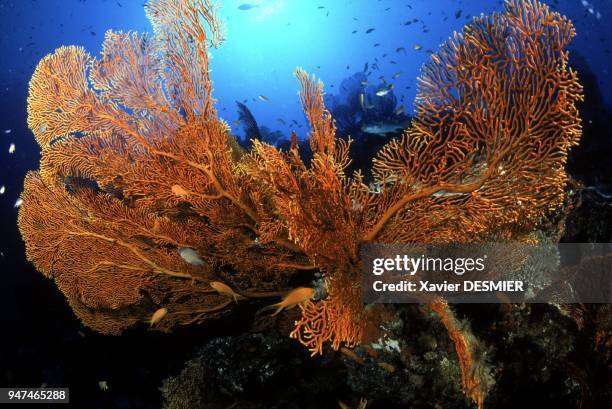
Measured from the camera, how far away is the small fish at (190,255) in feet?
11.9

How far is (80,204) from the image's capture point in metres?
4.20

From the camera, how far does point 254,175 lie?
3.07m

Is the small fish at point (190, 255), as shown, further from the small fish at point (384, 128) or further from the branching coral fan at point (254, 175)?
the small fish at point (384, 128)

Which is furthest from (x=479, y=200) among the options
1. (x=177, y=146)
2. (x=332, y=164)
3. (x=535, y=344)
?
(x=177, y=146)

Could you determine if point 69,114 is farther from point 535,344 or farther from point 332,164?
point 535,344

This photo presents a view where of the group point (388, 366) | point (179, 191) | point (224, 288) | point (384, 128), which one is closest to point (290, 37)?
point (384, 128)

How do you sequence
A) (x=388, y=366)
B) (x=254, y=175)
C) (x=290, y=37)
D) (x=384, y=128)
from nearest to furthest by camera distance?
1. (x=254, y=175)
2. (x=388, y=366)
3. (x=384, y=128)
4. (x=290, y=37)

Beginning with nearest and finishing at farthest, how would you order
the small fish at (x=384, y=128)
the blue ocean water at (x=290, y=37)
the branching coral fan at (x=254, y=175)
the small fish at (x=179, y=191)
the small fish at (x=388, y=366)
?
the branching coral fan at (x=254, y=175)
the small fish at (x=179, y=191)
the small fish at (x=388, y=366)
the small fish at (x=384, y=128)
the blue ocean water at (x=290, y=37)

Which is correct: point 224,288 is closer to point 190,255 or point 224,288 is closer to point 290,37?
point 190,255

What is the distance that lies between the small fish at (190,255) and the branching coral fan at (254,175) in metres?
0.17

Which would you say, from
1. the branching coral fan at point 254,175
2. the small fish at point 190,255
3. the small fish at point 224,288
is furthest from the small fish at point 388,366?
the small fish at point 190,255

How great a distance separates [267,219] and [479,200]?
6.12 feet

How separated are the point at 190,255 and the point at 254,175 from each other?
124 centimetres

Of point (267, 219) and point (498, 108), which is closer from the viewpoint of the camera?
point (498, 108)
